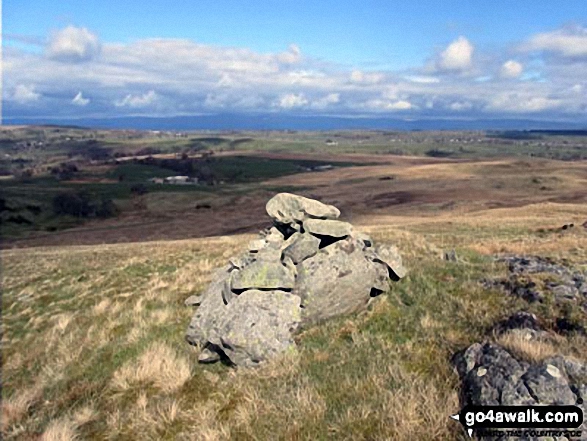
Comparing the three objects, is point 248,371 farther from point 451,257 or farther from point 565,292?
point 451,257

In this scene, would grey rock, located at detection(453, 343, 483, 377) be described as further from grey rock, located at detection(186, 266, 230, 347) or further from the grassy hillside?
grey rock, located at detection(186, 266, 230, 347)

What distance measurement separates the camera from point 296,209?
1816cm

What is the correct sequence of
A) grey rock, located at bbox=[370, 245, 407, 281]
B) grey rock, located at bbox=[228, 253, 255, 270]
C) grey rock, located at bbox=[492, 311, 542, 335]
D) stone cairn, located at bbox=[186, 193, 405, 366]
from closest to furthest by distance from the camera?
1. grey rock, located at bbox=[492, 311, 542, 335]
2. stone cairn, located at bbox=[186, 193, 405, 366]
3. grey rock, located at bbox=[228, 253, 255, 270]
4. grey rock, located at bbox=[370, 245, 407, 281]

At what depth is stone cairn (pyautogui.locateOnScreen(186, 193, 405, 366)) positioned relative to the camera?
1284 centimetres

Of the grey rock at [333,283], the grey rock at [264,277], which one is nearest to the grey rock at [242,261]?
the grey rock at [264,277]

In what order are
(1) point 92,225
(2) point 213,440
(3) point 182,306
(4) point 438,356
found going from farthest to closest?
(1) point 92,225 → (3) point 182,306 → (4) point 438,356 → (2) point 213,440

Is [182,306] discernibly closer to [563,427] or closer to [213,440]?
[213,440]

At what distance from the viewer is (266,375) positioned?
11.4 m

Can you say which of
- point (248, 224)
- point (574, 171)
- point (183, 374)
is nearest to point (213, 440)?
point (183, 374)

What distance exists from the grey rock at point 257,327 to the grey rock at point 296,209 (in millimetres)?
4410

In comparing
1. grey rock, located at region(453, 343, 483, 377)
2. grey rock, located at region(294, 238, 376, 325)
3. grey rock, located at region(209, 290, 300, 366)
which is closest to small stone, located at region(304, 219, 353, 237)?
grey rock, located at region(294, 238, 376, 325)

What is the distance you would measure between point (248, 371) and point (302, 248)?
5.14 meters

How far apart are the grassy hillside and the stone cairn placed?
52 centimetres

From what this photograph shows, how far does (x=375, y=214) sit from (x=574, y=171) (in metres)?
65.6
